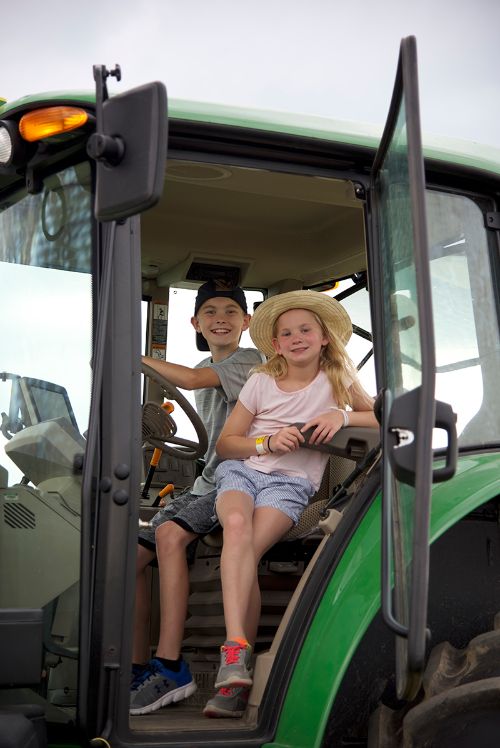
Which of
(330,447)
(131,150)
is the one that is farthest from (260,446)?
(131,150)

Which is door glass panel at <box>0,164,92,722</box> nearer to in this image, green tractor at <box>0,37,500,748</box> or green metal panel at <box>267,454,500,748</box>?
green tractor at <box>0,37,500,748</box>

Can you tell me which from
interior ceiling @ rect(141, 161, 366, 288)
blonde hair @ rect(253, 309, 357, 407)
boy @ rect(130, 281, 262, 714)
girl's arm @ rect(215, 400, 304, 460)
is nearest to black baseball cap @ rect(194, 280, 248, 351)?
boy @ rect(130, 281, 262, 714)

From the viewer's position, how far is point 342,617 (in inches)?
99.1

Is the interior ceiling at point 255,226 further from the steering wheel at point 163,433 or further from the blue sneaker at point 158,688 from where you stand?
the blue sneaker at point 158,688

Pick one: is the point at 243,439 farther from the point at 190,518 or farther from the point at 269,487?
the point at 190,518

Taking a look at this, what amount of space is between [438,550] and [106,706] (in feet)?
3.11

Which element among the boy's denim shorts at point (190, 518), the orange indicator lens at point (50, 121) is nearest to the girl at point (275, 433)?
the boy's denim shorts at point (190, 518)

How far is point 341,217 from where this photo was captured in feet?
12.2

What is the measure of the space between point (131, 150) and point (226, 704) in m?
1.52

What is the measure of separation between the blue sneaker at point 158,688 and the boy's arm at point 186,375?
1.05 m

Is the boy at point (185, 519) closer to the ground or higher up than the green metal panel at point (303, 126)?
closer to the ground

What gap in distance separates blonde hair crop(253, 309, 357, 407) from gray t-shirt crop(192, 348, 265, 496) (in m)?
0.23

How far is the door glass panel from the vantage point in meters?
2.59

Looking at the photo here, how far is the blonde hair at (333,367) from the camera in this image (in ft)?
11.1
